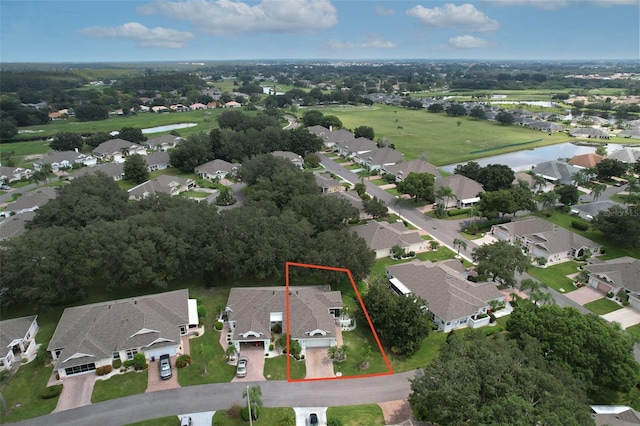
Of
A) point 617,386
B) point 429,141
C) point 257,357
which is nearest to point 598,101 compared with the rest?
point 429,141

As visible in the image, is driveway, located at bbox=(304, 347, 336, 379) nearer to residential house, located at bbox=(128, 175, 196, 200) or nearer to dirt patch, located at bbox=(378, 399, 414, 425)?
dirt patch, located at bbox=(378, 399, 414, 425)

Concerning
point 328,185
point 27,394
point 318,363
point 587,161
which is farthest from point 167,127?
point 587,161

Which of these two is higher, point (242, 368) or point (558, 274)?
point (558, 274)

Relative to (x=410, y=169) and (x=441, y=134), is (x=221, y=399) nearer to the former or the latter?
(x=410, y=169)

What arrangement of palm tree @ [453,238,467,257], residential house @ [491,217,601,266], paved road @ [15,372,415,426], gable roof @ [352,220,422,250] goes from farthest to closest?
gable roof @ [352,220,422,250]
residential house @ [491,217,601,266]
palm tree @ [453,238,467,257]
paved road @ [15,372,415,426]

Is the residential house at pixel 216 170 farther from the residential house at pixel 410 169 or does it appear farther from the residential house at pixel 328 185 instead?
the residential house at pixel 410 169

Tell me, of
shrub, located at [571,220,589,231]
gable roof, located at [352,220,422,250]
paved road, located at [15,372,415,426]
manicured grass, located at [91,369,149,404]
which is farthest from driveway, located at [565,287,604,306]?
manicured grass, located at [91,369,149,404]
